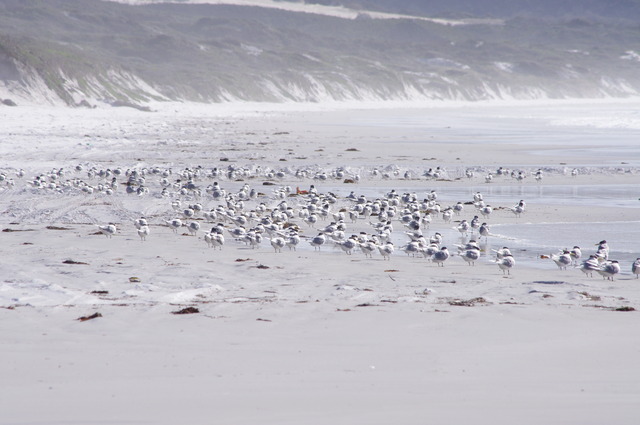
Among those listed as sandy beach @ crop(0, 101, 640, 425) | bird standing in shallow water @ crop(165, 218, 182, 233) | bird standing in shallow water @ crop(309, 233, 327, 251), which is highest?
bird standing in shallow water @ crop(165, 218, 182, 233)

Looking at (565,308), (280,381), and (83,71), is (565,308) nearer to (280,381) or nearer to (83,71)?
(280,381)

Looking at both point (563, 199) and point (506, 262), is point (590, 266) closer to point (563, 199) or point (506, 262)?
point (506, 262)

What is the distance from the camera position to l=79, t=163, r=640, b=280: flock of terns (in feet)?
54.0

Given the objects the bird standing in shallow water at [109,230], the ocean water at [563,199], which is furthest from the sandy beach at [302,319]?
the bird standing in shallow water at [109,230]

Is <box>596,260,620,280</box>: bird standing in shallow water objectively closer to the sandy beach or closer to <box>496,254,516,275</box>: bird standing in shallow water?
the sandy beach

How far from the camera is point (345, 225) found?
73.5 feet

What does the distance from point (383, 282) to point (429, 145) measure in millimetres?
37398

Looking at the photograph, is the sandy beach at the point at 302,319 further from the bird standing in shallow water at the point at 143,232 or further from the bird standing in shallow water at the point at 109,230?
the bird standing in shallow water at the point at 109,230

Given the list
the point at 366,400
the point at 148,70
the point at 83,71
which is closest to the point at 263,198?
the point at 366,400

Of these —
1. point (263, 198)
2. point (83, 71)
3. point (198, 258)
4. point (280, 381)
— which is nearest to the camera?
point (280, 381)

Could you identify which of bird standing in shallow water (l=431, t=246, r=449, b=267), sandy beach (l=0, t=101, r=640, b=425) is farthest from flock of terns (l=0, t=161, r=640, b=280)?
sandy beach (l=0, t=101, r=640, b=425)

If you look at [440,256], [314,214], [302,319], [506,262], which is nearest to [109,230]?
[314,214]

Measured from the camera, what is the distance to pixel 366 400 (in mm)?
7973

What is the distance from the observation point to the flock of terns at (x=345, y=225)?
54.0 ft
